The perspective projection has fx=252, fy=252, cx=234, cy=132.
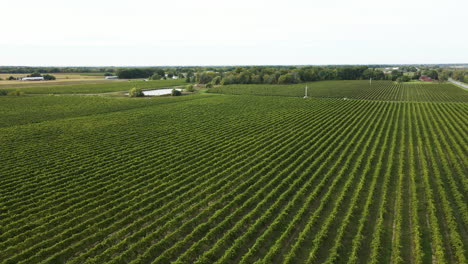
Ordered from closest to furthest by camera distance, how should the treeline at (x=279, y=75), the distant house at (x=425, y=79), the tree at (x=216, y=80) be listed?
the treeline at (x=279, y=75), the tree at (x=216, y=80), the distant house at (x=425, y=79)

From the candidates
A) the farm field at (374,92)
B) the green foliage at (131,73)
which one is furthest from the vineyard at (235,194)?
the green foliage at (131,73)

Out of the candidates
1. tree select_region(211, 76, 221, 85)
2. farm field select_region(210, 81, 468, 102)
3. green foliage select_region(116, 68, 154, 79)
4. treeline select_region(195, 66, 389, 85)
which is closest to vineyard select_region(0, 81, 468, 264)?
farm field select_region(210, 81, 468, 102)

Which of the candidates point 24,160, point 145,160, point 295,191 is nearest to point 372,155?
point 295,191

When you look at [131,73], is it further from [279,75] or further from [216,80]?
[279,75]

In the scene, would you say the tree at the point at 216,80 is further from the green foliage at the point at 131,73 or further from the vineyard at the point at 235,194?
the vineyard at the point at 235,194

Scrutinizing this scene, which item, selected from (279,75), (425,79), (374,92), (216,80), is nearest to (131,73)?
(216,80)

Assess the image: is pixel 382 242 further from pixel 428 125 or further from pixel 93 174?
pixel 428 125

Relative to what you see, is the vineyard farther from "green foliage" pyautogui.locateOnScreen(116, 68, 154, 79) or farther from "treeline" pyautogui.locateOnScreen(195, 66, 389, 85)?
"green foliage" pyautogui.locateOnScreen(116, 68, 154, 79)

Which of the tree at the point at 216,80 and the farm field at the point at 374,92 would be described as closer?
the farm field at the point at 374,92
